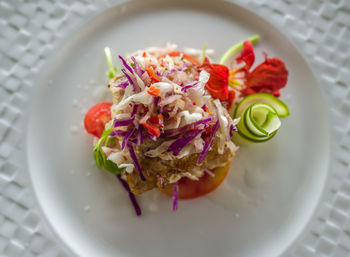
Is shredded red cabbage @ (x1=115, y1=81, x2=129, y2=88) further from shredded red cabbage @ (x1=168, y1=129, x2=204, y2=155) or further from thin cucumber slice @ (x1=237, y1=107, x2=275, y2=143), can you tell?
thin cucumber slice @ (x1=237, y1=107, x2=275, y2=143)

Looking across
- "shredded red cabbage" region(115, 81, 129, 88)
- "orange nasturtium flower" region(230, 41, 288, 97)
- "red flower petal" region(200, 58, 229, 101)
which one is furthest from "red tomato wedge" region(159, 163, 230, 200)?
"shredded red cabbage" region(115, 81, 129, 88)

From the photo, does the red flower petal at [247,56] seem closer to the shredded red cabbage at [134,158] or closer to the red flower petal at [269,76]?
the red flower petal at [269,76]

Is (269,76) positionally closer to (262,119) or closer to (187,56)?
(262,119)

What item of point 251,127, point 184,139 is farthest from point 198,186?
point 184,139

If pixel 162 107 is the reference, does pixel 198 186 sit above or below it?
below

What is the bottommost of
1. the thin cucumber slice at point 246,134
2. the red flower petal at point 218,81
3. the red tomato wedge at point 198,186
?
the red tomato wedge at point 198,186

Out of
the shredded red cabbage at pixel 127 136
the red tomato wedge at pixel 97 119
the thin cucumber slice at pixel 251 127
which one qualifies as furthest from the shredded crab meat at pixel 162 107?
the red tomato wedge at pixel 97 119
